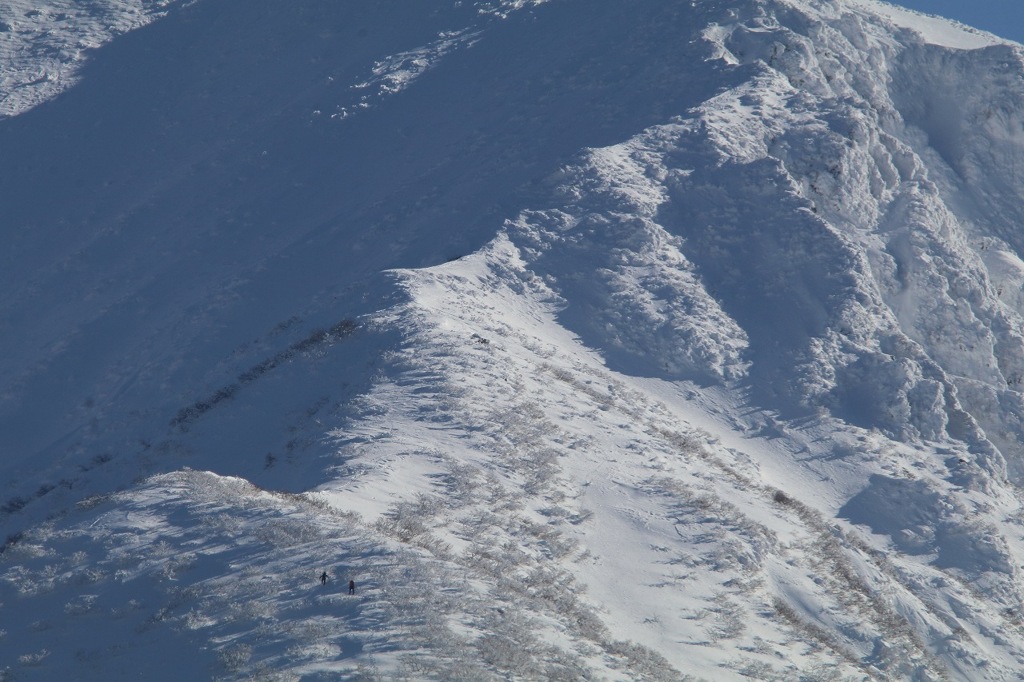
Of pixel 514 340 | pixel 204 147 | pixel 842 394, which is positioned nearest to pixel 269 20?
pixel 204 147

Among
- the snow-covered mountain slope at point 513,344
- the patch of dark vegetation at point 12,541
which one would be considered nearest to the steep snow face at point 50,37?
the snow-covered mountain slope at point 513,344

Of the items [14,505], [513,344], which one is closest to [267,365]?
[513,344]

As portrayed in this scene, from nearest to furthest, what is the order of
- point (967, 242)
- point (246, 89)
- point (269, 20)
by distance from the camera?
point (967, 242) → point (246, 89) → point (269, 20)

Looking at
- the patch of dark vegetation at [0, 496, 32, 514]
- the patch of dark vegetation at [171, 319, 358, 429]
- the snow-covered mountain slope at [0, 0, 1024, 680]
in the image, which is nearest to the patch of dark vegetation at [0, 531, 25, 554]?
the snow-covered mountain slope at [0, 0, 1024, 680]

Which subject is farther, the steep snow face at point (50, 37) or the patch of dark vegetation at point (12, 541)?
the steep snow face at point (50, 37)

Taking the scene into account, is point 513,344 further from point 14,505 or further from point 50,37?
point 50,37

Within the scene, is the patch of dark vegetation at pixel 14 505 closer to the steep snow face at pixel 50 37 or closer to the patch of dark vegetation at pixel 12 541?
the patch of dark vegetation at pixel 12 541

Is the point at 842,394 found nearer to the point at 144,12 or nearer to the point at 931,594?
the point at 931,594
